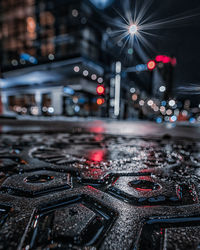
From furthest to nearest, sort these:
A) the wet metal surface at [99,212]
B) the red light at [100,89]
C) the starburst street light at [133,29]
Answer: the red light at [100,89]
the starburst street light at [133,29]
the wet metal surface at [99,212]

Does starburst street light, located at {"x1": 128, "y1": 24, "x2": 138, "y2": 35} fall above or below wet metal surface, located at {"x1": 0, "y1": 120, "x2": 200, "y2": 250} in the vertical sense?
above

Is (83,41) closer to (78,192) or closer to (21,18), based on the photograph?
(21,18)

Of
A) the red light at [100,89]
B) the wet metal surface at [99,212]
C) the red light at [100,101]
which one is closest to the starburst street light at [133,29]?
the red light at [100,89]

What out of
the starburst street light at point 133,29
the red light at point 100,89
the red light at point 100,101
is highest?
the starburst street light at point 133,29

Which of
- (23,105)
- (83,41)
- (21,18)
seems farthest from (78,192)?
(21,18)

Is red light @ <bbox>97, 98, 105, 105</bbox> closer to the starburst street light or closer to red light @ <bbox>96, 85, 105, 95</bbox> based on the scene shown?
red light @ <bbox>96, 85, 105, 95</bbox>

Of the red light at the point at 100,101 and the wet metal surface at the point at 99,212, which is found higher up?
the red light at the point at 100,101

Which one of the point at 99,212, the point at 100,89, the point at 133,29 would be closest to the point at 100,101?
the point at 100,89

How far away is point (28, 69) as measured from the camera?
A: 1938 centimetres

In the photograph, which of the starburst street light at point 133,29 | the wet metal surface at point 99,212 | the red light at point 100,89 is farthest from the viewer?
the red light at point 100,89

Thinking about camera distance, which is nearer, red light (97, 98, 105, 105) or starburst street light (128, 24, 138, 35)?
starburst street light (128, 24, 138, 35)

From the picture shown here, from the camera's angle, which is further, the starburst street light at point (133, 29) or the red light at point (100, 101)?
the red light at point (100, 101)

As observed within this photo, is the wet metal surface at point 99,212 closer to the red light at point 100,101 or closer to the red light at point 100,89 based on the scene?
the red light at point 100,101

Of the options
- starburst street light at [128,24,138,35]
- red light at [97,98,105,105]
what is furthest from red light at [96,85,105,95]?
starburst street light at [128,24,138,35]
